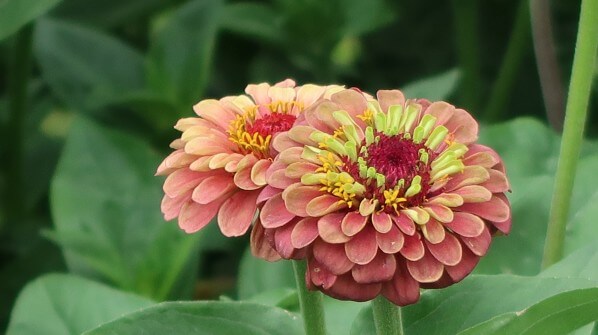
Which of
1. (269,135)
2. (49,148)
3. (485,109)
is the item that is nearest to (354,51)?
(485,109)

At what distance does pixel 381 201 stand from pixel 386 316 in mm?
51

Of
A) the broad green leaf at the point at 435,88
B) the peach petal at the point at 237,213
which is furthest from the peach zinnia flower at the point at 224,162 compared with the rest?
the broad green leaf at the point at 435,88

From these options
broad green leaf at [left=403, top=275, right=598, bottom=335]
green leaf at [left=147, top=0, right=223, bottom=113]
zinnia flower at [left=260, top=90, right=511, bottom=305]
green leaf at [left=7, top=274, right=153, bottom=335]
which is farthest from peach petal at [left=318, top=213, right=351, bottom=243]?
green leaf at [left=147, top=0, right=223, bottom=113]

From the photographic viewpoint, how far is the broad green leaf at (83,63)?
899mm

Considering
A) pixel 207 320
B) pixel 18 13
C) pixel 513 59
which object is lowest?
pixel 513 59

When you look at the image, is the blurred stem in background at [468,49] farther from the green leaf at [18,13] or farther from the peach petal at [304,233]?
the peach petal at [304,233]

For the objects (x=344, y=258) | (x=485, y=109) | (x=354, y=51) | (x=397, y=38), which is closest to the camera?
(x=344, y=258)

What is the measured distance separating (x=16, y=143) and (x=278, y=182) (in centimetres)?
60

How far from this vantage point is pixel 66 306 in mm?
600

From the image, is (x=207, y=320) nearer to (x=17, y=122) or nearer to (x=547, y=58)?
(x=547, y=58)

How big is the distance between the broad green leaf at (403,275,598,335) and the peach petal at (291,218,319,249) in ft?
0.36

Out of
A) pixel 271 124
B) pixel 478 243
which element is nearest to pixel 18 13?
pixel 271 124

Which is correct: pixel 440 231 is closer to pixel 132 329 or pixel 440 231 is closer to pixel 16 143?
pixel 132 329

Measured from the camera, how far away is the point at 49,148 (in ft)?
3.34
